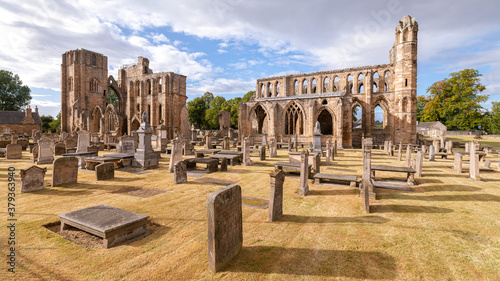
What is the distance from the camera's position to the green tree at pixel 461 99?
42031 mm

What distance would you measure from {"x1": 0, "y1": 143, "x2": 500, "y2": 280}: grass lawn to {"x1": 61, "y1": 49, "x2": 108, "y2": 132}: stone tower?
131ft

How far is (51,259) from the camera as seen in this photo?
361 cm

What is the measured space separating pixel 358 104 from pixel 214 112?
34.9 m

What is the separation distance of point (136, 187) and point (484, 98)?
193 feet

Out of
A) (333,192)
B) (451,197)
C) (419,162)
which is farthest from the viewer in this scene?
(419,162)

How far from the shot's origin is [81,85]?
1597 inches

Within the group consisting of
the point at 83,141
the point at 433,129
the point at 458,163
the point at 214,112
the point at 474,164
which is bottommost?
the point at 458,163

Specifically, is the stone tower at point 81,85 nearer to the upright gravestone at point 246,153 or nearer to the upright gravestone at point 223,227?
the upright gravestone at point 246,153

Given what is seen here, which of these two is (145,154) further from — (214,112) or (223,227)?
(214,112)

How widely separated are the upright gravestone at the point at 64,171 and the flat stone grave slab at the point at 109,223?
15.1 feet

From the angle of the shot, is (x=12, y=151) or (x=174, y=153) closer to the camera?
(x=174, y=153)

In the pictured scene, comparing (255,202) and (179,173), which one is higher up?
(179,173)

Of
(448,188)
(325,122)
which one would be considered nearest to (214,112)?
(325,122)

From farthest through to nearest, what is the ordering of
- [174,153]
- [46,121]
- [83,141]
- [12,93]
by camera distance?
[46,121]
[12,93]
[83,141]
[174,153]
